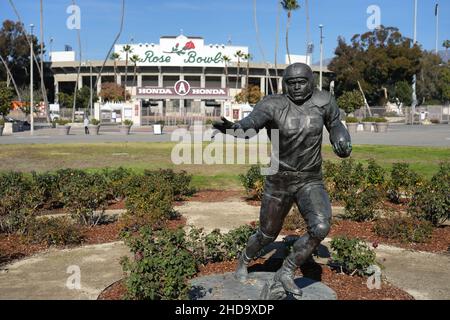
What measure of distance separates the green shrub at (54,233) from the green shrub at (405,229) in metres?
4.90

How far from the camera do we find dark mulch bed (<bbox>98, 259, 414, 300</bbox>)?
5293mm

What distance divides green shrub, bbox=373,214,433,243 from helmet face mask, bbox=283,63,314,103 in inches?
164

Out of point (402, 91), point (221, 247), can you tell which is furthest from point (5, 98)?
point (402, 91)

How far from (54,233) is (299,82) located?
4755mm

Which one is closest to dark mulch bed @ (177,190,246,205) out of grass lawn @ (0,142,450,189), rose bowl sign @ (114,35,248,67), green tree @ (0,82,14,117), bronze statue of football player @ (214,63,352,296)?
grass lawn @ (0,142,450,189)

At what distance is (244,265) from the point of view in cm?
542

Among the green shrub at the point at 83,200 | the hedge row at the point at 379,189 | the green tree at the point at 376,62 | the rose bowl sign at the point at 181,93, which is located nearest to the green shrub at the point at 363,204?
the hedge row at the point at 379,189

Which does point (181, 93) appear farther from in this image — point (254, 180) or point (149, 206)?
point (149, 206)

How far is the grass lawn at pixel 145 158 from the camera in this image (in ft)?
51.2

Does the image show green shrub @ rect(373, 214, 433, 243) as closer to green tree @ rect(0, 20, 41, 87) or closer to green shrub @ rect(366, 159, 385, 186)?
green shrub @ rect(366, 159, 385, 186)

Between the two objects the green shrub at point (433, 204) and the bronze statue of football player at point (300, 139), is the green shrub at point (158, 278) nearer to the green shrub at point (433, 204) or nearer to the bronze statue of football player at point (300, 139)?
the bronze statue of football player at point (300, 139)

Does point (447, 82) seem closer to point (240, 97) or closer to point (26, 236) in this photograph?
point (240, 97)
